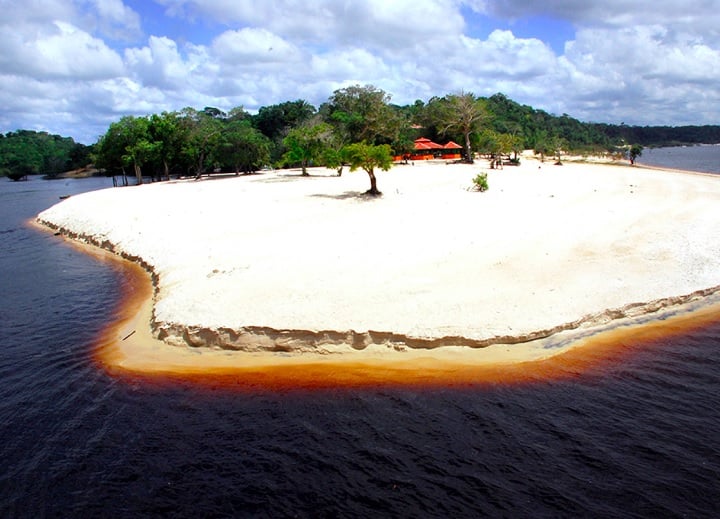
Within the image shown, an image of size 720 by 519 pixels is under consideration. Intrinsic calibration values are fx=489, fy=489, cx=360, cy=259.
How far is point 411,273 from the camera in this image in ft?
59.8

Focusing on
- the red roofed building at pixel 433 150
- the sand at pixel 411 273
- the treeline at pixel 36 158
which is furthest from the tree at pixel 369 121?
the treeline at pixel 36 158

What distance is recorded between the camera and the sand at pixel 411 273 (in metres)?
14.0

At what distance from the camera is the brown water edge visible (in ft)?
41.3

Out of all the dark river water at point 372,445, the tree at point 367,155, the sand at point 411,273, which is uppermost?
the tree at point 367,155

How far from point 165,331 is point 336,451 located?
7.74m

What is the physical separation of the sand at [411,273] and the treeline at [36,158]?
336ft

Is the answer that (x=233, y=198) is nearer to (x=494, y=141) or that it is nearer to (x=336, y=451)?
(x=336, y=451)

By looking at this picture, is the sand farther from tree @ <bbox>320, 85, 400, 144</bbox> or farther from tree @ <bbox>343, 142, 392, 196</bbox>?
tree @ <bbox>320, 85, 400, 144</bbox>

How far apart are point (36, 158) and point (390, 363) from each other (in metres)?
159

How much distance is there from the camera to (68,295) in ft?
70.1

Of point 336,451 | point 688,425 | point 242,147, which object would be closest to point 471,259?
point 688,425

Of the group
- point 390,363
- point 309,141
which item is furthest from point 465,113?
point 390,363

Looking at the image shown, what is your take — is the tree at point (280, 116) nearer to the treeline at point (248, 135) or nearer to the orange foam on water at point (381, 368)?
the treeline at point (248, 135)

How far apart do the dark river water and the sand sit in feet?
5.78
